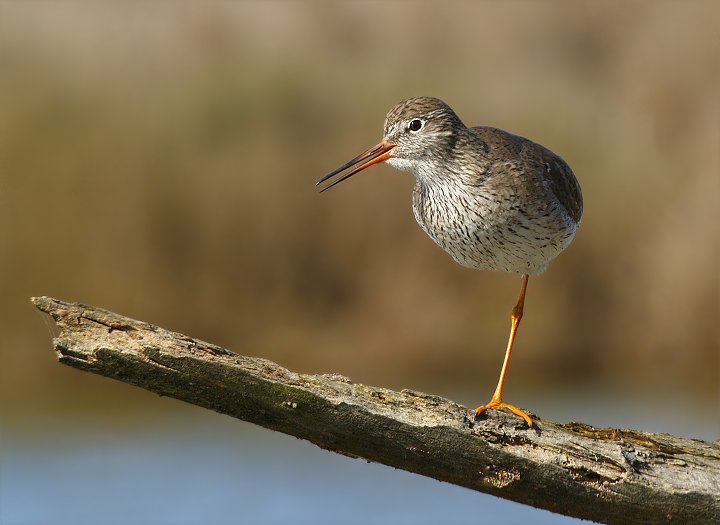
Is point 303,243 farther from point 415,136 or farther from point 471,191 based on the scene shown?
point 471,191

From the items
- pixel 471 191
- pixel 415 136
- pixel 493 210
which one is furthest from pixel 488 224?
pixel 415 136

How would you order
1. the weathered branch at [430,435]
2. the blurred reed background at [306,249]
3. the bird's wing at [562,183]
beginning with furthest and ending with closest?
1. the blurred reed background at [306,249]
2. the bird's wing at [562,183]
3. the weathered branch at [430,435]

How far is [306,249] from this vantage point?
1554cm

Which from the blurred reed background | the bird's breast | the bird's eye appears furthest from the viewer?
the blurred reed background

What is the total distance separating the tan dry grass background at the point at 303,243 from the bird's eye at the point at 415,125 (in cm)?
820

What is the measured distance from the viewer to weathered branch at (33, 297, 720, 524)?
472 cm

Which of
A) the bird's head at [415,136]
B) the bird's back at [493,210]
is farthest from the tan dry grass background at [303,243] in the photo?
the bird's head at [415,136]

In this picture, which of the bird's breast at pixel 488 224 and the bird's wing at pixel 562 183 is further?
the bird's wing at pixel 562 183

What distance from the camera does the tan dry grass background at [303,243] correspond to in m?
15.0

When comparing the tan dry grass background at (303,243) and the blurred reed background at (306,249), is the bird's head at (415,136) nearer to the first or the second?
the blurred reed background at (306,249)

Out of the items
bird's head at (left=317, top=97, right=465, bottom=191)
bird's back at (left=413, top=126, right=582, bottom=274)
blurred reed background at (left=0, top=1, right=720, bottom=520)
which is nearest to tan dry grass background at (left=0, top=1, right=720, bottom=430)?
blurred reed background at (left=0, top=1, right=720, bottom=520)

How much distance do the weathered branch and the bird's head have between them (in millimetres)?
1862

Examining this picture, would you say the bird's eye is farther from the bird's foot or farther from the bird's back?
the bird's foot

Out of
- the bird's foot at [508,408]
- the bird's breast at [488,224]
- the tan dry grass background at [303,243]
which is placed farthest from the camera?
the tan dry grass background at [303,243]
